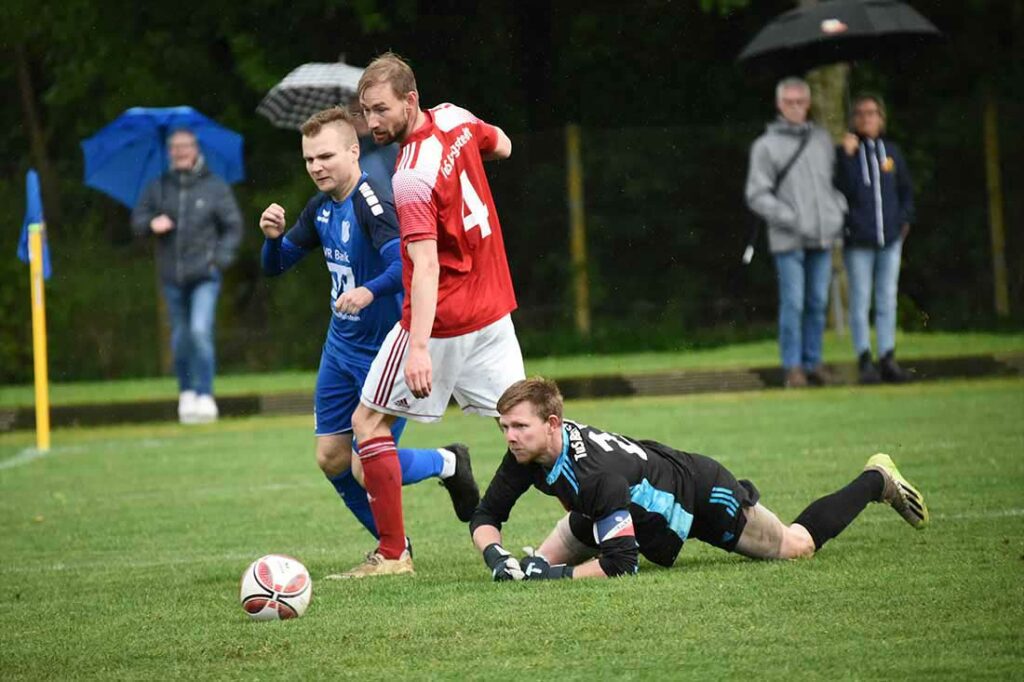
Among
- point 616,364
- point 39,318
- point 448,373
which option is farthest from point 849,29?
point 448,373

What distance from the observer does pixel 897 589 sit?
19.8 ft

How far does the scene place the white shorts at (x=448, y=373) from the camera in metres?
7.15

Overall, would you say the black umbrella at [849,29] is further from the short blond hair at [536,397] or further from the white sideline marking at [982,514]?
the short blond hair at [536,397]

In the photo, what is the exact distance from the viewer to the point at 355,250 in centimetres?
759

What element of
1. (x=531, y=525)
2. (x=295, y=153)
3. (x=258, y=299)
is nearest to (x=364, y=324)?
(x=531, y=525)

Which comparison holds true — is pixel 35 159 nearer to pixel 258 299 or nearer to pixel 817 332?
pixel 258 299

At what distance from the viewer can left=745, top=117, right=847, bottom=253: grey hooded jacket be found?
15.5m

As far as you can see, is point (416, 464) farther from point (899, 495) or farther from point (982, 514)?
point (982, 514)

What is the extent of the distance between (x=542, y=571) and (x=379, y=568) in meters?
0.86

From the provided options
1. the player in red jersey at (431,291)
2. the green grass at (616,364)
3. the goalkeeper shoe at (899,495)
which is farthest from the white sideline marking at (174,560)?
the green grass at (616,364)

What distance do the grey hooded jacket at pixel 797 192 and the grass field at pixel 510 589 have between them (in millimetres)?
3711

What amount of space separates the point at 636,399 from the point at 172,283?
4.48 m

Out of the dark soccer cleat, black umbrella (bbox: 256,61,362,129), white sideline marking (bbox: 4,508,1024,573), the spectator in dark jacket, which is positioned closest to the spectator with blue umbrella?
black umbrella (bbox: 256,61,362,129)

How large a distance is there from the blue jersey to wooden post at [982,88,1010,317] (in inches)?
577
